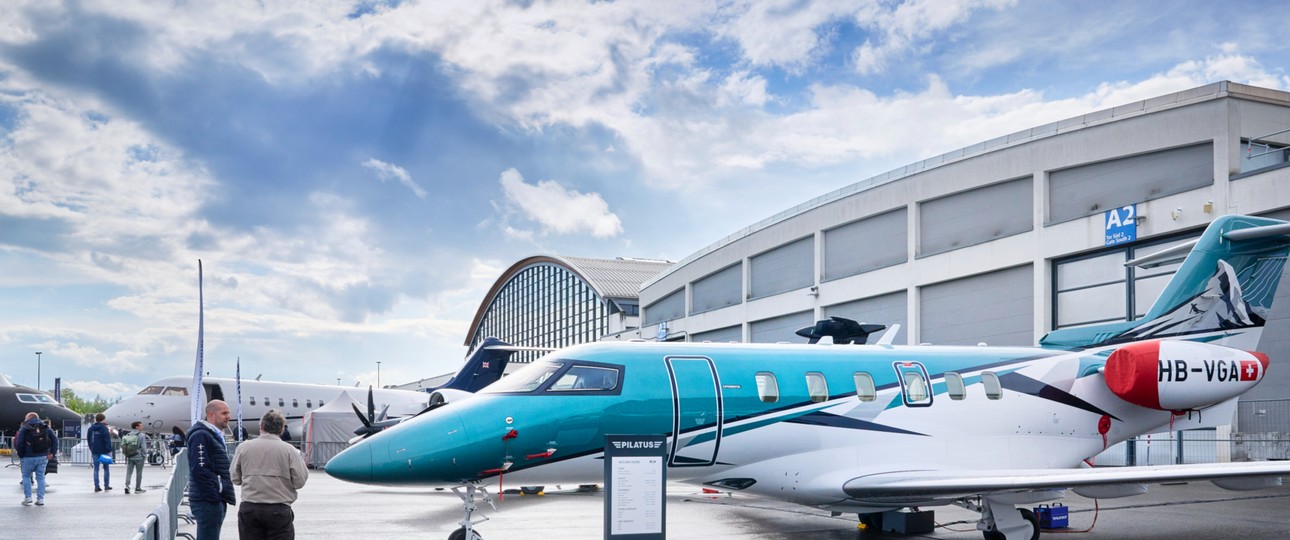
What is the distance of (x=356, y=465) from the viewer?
11.7 m

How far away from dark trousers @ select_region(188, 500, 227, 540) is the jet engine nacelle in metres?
13.2

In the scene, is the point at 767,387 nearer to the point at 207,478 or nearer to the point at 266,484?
the point at 266,484

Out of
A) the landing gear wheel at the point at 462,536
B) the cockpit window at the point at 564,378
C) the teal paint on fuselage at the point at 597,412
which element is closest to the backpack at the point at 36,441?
the teal paint on fuselage at the point at 597,412

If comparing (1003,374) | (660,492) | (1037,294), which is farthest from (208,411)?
(1037,294)

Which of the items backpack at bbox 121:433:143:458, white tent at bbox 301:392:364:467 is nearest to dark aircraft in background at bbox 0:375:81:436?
white tent at bbox 301:392:364:467

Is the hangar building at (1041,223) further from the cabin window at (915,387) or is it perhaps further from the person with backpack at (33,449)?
the person with backpack at (33,449)

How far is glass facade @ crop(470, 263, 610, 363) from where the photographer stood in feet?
244

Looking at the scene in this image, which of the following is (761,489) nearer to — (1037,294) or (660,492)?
(660,492)

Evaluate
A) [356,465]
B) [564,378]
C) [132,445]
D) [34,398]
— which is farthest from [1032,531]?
[34,398]

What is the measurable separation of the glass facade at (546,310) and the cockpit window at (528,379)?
55233 millimetres

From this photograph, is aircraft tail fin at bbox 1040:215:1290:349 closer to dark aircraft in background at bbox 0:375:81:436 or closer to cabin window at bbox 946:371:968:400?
cabin window at bbox 946:371:968:400

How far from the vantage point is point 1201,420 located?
16.8 m

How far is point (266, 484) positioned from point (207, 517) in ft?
5.20

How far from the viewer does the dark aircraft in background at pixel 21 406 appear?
135ft
